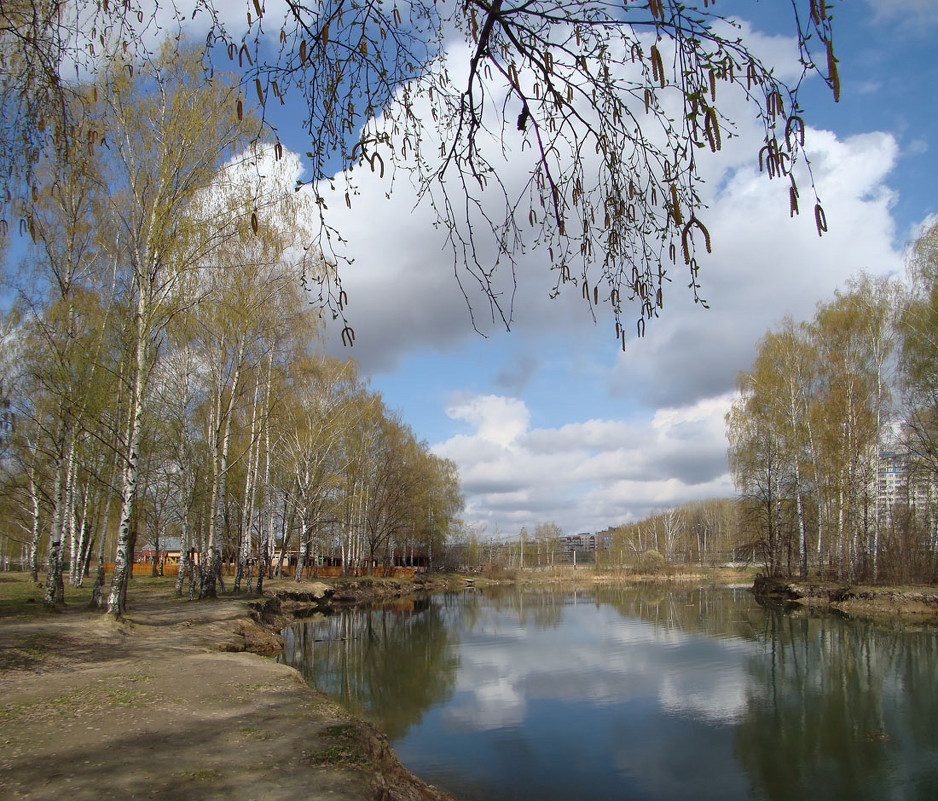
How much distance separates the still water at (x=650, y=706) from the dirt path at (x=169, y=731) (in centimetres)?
218

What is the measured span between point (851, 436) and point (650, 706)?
22.0 m

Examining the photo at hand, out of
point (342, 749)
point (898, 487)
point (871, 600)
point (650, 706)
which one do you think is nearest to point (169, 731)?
point (342, 749)

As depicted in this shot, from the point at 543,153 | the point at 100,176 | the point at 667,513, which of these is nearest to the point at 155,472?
the point at 100,176

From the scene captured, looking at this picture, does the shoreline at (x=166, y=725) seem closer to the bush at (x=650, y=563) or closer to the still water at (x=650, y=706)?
the still water at (x=650, y=706)

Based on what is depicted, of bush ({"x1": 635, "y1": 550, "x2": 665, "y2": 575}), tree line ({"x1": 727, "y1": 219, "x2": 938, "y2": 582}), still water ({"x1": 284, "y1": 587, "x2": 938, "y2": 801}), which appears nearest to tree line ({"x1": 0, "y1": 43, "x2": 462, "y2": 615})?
still water ({"x1": 284, "y1": 587, "x2": 938, "y2": 801})

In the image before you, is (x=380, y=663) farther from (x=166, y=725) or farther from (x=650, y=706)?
(x=166, y=725)

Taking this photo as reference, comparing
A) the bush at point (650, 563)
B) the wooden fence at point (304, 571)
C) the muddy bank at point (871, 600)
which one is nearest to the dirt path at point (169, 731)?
the muddy bank at point (871, 600)

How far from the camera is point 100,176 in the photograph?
13.7 metres

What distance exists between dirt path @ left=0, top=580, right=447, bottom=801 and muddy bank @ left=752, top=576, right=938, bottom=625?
21884 mm

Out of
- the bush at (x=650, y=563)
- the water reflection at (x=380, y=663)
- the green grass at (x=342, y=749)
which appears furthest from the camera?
the bush at (x=650, y=563)

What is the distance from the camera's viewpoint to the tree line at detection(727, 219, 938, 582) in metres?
Result: 23.3

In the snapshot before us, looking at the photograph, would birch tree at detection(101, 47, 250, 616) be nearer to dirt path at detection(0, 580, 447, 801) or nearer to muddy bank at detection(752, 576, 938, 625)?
dirt path at detection(0, 580, 447, 801)

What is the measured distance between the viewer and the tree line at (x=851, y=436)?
76.3ft

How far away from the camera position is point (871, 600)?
24.7 metres
